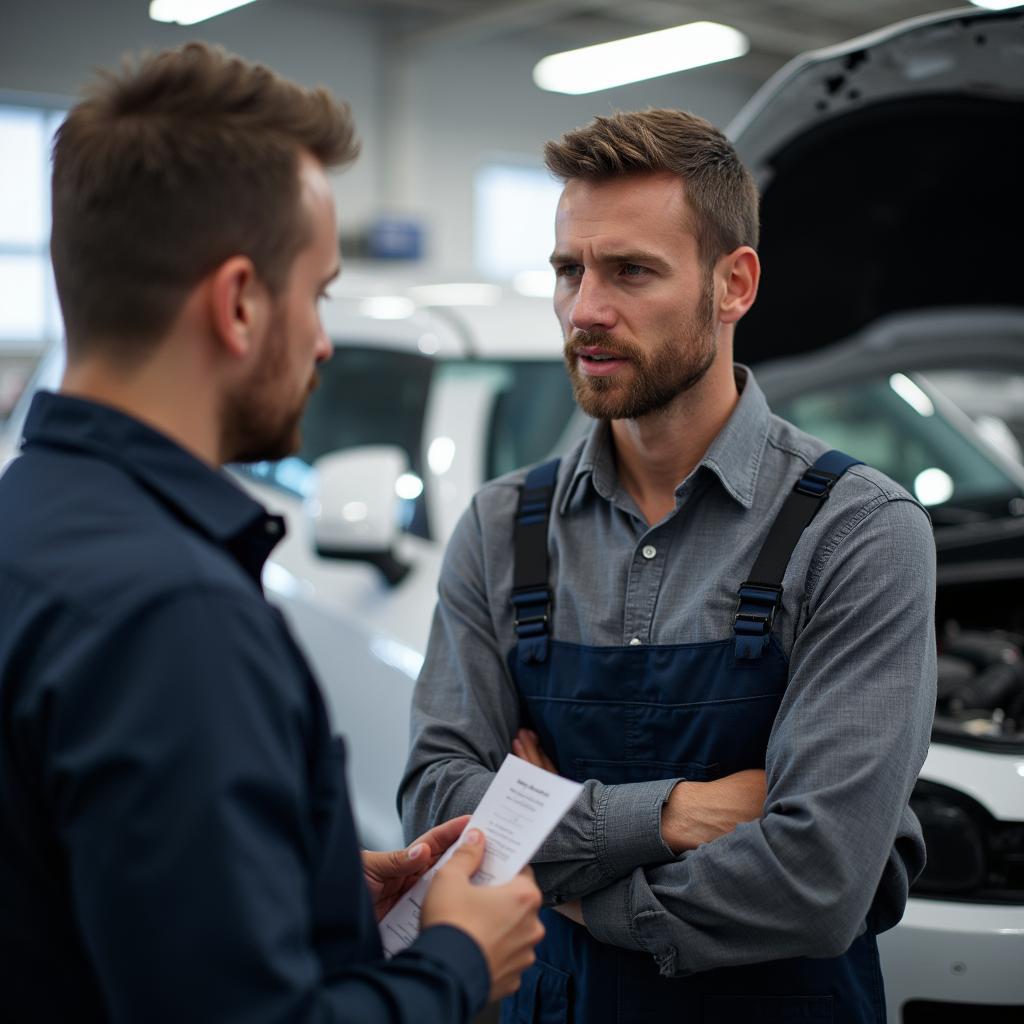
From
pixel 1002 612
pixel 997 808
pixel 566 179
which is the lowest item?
pixel 1002 612

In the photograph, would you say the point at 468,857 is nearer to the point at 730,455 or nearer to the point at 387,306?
the point at 730,455

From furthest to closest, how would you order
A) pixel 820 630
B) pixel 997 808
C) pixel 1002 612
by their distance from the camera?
pixel 1002 612 < pixel 997 808 < pixel 820 630

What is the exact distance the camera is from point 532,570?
164cm

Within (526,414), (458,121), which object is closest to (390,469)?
(526,414)

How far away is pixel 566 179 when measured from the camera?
66.0 inches

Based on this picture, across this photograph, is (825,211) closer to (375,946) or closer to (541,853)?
(541,853)

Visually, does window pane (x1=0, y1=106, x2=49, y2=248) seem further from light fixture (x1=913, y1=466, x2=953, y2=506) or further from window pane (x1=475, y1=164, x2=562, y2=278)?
light fixture (x1=913, y1=466, x2=953, y2=506)

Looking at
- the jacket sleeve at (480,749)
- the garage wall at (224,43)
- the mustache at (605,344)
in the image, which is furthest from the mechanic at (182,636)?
the garage wall at (224,43)

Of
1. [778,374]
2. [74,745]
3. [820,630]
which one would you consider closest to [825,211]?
[778,374]

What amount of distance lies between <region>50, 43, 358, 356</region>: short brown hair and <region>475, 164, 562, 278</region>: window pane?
11.8 m

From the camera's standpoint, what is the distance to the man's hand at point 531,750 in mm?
1604

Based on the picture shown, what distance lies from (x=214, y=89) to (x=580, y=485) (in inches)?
32.8

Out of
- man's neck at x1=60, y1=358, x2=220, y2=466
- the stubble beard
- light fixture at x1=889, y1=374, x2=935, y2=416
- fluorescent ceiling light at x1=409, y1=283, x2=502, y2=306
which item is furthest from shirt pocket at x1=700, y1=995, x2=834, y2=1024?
fluorescent ceiling light at x1=409, y1=283, x2=502, y2=306

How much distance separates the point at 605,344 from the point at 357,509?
1100 millimetres
